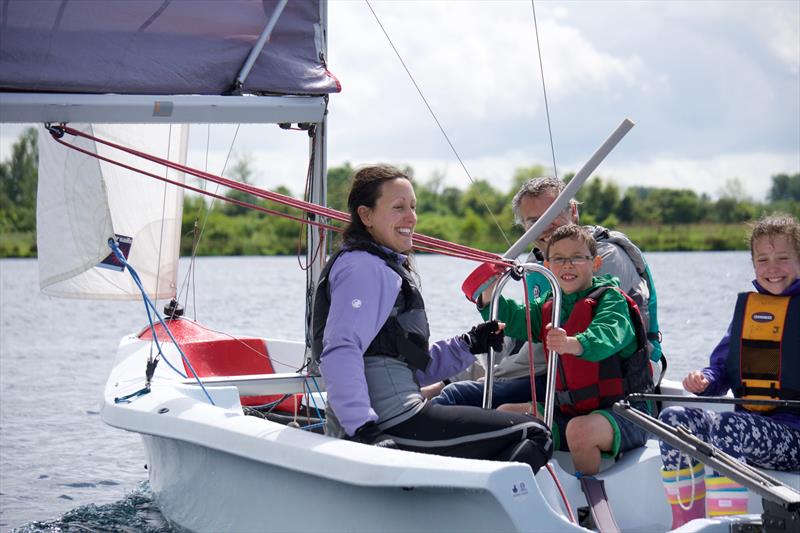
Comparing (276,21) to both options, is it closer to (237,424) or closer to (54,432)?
(237,424)

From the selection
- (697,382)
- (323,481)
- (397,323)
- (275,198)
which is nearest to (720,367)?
(697,382)

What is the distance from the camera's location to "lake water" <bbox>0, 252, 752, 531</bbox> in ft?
19.0

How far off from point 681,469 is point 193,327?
3.18 meters

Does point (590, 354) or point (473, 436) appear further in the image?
point (590, 354)

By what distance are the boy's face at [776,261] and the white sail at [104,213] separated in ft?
11.5

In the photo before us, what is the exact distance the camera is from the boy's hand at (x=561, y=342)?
3.33m

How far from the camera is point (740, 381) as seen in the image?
349 cm

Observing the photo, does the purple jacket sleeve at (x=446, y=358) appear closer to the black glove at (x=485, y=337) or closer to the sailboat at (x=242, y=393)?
the black glove at (x=485, y=337)

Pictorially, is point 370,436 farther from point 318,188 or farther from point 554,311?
point 318,188

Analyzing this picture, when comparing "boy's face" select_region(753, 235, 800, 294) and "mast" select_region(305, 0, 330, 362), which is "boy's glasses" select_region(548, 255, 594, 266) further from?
"mast" select_region(305, 0, 330, 362)

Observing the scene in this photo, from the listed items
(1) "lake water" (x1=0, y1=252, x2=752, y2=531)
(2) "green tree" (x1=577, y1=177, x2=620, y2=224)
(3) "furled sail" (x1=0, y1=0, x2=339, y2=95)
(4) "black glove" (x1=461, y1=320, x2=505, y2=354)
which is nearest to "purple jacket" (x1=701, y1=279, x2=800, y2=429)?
(4) "black glove" (x1=461, y1=320, x2=505, y2=354)

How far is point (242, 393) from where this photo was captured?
433 cm

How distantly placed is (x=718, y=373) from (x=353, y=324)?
1.38 metres

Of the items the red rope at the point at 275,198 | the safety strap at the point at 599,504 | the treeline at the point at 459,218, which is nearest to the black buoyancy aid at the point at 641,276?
the red rope at the point at 275,198
